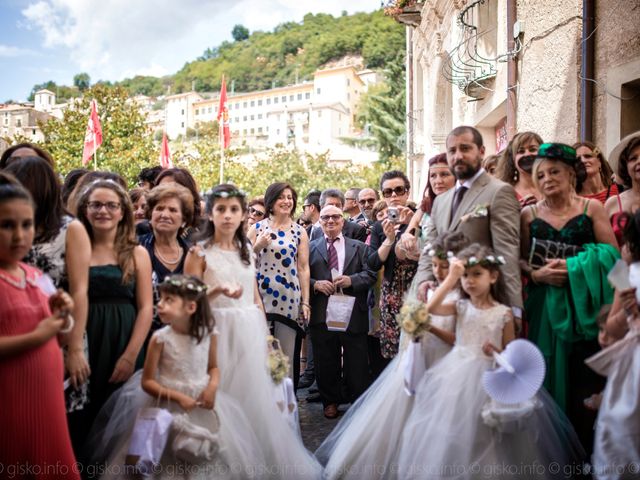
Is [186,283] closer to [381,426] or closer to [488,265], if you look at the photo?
[381,426]

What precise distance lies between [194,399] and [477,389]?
175cm

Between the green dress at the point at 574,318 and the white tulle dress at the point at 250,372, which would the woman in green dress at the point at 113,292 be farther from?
the green dress at the point at 574,318

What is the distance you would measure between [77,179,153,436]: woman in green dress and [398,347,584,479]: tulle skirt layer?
1.92m

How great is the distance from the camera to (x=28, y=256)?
11.8ft

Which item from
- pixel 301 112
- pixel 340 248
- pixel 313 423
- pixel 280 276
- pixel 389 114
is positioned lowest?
pixel 313 423

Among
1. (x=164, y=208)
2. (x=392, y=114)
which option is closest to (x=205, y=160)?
(x=392, y=114)

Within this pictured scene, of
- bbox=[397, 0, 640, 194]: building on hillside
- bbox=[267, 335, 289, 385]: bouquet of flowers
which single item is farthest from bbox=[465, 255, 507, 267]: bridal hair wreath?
bbox=[397, 0, 640, 194]: building on hillside

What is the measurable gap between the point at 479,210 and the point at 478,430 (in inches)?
55.4

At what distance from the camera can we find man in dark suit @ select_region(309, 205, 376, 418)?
6289 mm

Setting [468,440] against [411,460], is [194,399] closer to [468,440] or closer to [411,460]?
[411,460]

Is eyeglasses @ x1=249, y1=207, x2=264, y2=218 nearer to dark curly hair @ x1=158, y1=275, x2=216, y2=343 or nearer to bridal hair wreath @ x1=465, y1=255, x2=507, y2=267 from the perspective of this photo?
dark curly hair @ x1=158, y1=275, x2=216, y2=343

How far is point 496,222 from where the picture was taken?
397 cm

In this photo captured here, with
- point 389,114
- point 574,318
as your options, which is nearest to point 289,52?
point 389,114

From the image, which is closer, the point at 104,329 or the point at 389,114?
the point at 104,329
